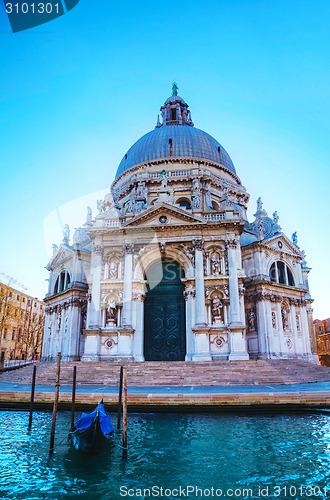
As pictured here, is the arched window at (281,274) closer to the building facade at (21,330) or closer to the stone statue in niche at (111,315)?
the stone statue in niche at (111,315)

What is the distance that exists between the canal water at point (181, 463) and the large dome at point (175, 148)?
26428mm

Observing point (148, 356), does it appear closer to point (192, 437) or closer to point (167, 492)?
point (192, 437)

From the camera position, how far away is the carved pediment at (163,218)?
2417 centimetres

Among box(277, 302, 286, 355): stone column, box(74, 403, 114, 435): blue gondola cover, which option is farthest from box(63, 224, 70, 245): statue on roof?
box(74, 403, 114, 435): blue gondola cover

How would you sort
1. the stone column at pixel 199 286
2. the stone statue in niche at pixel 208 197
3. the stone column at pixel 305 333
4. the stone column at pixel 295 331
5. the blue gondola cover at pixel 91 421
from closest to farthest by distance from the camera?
1. the blue gondola cover at pixel 91 421
2. the stone column at pixel 199 286
3. the stone column at pixel 295 331
4. the stone column at pixel 305 333
5. the stone statue in niche at pixel 208 197

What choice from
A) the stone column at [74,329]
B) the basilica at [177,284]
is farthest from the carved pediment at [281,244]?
the stone column at [74,329]

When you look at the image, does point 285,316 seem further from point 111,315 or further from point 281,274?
point 111,315

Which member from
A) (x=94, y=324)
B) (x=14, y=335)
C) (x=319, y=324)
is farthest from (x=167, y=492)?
(x=319, y=324)

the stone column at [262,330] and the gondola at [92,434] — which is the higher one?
the stone column at [262,330]

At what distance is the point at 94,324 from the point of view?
907 inches

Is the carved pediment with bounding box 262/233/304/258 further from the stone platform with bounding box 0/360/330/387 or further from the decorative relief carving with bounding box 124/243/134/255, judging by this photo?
the stone platform with bounding box 0/360/330/387

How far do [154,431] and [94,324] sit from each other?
44.4ft

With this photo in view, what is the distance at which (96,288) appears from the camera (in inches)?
942

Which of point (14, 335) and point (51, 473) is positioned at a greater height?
point (14, 335)
